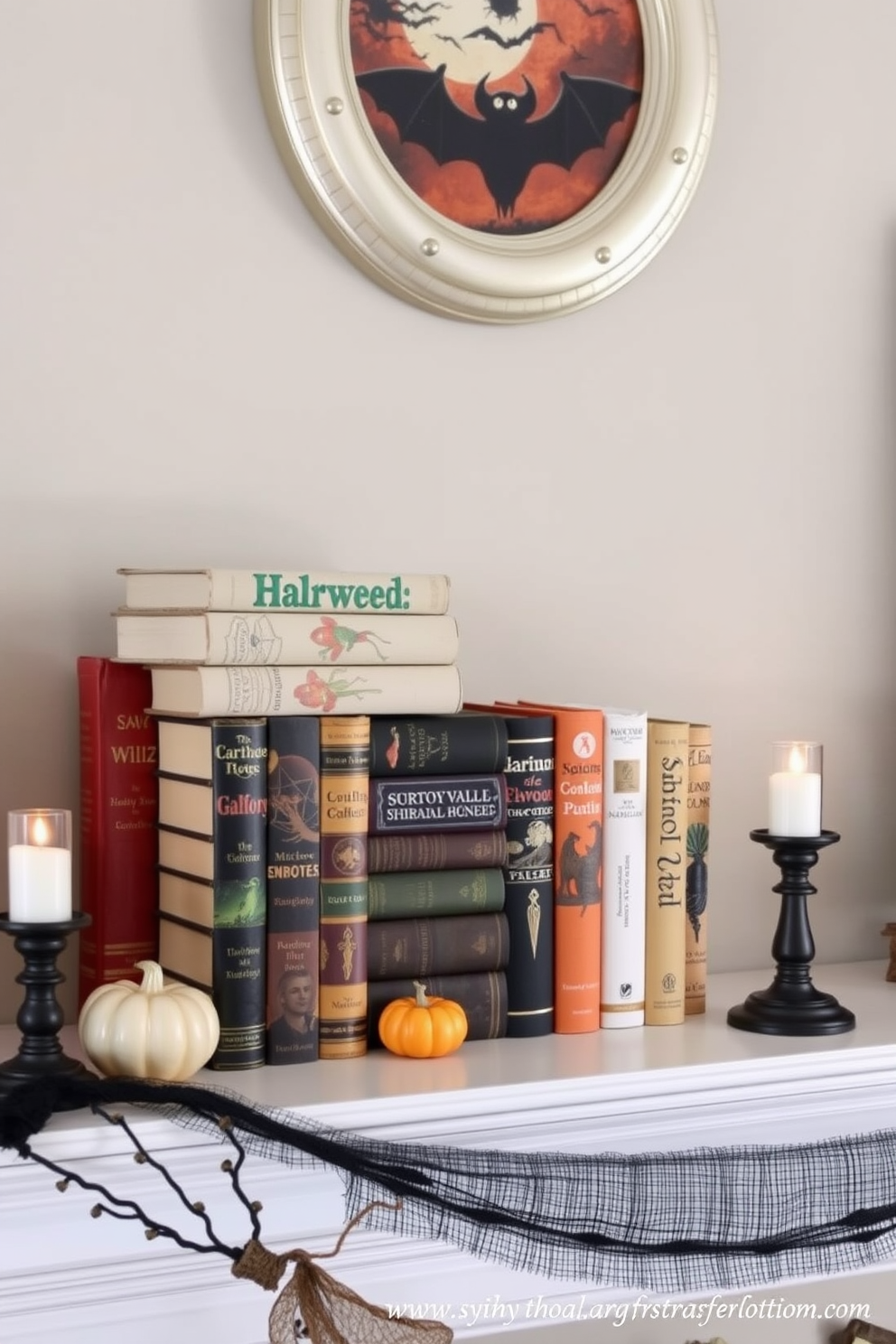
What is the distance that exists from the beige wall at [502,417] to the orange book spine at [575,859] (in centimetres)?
21

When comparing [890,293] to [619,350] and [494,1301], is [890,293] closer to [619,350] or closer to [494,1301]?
[619,350]

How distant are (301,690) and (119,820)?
0.20 meters

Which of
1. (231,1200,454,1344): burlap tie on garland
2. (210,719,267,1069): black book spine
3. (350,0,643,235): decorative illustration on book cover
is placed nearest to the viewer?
(231,1200,454,1344): burlap tie on garland

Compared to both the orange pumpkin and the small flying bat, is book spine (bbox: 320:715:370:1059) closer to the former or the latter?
the orange pumpkin

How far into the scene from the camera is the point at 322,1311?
94 cm

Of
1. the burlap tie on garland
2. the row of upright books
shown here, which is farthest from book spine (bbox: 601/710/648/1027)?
the burlap tie on garland

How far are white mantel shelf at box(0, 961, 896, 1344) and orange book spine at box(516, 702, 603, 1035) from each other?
0.04 m

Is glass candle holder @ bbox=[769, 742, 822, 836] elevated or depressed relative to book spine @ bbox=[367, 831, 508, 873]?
elevated

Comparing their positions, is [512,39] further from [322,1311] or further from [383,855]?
[322,1311]

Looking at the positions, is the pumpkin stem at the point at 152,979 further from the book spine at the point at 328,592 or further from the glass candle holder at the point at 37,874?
the book spine at the point at 328,592

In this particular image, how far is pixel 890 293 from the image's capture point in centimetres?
153

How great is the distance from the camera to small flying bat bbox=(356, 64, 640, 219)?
4.28ft

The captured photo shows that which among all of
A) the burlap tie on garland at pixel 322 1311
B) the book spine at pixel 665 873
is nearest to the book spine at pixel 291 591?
the book spine at pixel 665 873

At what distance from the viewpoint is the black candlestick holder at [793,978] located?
47.3 inches
